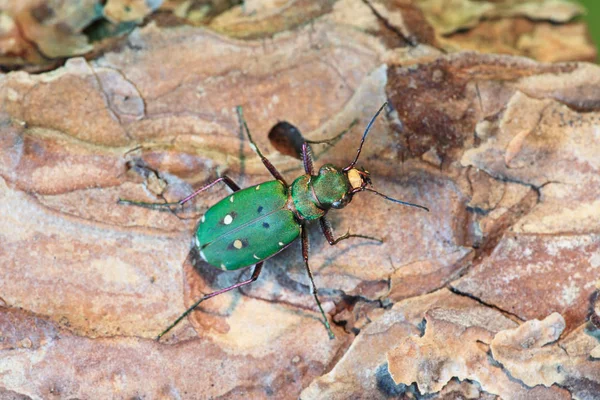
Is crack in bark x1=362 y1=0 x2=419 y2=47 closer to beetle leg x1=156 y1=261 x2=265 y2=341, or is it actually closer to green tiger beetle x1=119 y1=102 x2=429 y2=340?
green tiger beetle x1=119 y1=102 x2=429 y2=340

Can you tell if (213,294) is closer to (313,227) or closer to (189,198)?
(189,198)

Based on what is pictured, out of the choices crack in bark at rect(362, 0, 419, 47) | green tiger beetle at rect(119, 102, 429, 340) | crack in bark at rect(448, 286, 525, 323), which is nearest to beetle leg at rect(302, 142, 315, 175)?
green tiger beetle at rect(119, 102, 429, 340)

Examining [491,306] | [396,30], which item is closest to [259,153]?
[396,30]

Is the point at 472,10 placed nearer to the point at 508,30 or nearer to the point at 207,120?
the point at 508,30

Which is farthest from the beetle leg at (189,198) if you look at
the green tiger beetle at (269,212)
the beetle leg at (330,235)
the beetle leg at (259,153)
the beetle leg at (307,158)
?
the beetle leg at (330,235)

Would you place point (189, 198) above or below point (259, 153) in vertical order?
below

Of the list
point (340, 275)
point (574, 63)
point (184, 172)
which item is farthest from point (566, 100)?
point (184, 172)
